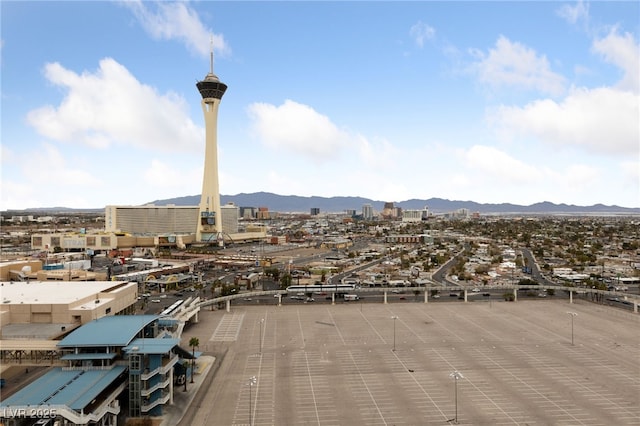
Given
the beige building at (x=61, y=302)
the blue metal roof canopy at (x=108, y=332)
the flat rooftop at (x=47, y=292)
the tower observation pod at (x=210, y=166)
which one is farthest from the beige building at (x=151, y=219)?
the blue metal roof canopy at (x=108, y=332)

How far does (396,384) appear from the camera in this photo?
27281mm

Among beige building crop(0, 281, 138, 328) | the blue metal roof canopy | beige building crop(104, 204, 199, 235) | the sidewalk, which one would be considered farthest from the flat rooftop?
beige building crop(104, 204, 199, 235)

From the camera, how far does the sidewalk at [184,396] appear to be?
23.2 m

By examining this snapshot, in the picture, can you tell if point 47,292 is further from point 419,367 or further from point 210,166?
point 210,166

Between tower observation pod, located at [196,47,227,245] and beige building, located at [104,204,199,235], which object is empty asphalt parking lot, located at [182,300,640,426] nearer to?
tower observation pod, located at [196,47,227,245]

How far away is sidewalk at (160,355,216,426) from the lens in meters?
23.2

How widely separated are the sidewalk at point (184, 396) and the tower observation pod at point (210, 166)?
83695 mm

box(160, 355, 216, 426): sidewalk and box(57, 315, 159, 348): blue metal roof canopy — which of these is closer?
box(160, 355, 216, 426): sidewalk

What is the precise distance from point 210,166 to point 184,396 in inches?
3528

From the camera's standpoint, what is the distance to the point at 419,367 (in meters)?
30.1

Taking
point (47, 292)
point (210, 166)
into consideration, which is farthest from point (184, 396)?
point (210, 166)

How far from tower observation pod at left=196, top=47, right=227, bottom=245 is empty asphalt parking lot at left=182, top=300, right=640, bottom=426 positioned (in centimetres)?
6941

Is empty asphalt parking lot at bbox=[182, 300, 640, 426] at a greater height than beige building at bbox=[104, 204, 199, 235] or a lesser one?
lesser

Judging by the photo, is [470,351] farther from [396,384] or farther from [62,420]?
[62,420]
